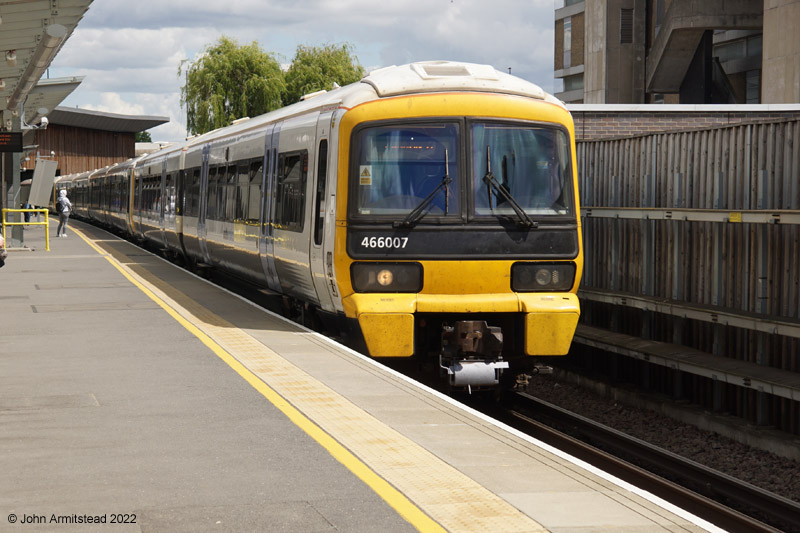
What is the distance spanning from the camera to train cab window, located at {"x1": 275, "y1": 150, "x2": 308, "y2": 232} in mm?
12164

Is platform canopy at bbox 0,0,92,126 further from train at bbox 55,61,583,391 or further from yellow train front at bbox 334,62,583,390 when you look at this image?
yellow train front at bbox 334,62,583,390

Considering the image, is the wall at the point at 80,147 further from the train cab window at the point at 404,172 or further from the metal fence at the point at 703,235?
the train cab window at the point at 404,172

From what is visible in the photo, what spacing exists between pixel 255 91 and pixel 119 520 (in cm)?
5514

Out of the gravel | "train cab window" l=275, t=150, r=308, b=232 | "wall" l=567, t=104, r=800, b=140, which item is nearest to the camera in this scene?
the gravel

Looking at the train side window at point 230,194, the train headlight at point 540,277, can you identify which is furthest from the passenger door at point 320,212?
the train side window at point 230,194

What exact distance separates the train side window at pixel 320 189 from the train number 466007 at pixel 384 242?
96 centimetres

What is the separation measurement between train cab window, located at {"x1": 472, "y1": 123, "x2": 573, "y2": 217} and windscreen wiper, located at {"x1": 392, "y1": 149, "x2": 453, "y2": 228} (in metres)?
0.26

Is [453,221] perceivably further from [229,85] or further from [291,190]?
[229,85]

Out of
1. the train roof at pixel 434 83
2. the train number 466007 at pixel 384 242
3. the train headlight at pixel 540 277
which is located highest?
the train roof at pixel 434 83

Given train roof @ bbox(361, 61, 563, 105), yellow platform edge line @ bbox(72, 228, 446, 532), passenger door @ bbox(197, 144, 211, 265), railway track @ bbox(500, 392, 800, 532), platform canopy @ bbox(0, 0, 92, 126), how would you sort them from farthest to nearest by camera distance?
passenger door @ bbox(197, 144, 211, 265), platform canopy @ bbox(0, 0, 92, 126), train roof @ bbox(361, 61, 563, 105), railway track @ bbox(500, 392, 800, 532), yellow platform edge line @ bbox(72, 228, 446, 532)

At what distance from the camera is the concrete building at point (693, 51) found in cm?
2883

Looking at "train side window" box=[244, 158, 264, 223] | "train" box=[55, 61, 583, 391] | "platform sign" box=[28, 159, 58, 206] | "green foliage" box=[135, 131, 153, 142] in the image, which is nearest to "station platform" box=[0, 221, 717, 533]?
"train" box=[55, 61, 583, 391]

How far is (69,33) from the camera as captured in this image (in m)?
18.9

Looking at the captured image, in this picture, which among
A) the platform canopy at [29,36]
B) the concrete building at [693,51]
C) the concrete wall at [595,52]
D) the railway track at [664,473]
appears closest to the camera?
the railway track at [664,473]
